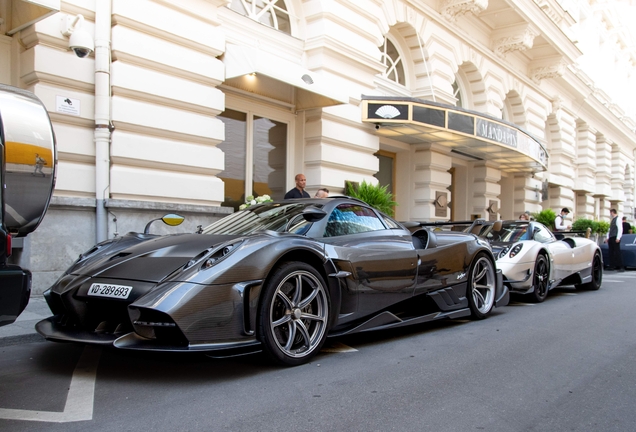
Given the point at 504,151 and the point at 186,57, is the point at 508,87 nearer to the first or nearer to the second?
the point at 504,151

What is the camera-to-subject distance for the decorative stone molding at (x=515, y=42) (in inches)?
678

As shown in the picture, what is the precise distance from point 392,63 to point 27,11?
30.5 ft

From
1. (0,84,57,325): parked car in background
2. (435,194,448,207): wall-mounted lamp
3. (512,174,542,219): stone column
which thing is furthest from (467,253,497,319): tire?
(512,174,542,219): stone column

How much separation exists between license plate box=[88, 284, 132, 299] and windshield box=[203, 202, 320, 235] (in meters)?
1.15

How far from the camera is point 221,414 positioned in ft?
9.62

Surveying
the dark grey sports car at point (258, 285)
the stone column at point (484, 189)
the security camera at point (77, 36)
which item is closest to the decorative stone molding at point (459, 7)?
the stone column at point (484, 189)

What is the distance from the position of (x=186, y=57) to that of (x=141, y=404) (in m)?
6.39

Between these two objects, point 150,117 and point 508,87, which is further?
point 508,87

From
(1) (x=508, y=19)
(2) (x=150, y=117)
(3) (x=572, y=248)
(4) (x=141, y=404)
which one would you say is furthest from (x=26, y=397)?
(1) (x=508, y=19)

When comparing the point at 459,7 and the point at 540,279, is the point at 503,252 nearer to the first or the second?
the point at 540,279

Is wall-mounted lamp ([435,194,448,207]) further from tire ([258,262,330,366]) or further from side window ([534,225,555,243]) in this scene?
tire ([258,262,330,366])

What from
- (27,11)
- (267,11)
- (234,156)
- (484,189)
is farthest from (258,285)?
(484,189)

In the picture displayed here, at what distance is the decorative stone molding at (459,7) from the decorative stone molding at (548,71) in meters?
6.76

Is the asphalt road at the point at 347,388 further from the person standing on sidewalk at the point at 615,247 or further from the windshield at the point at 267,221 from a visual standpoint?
the person standing on sidewalk at the point at 615,247
